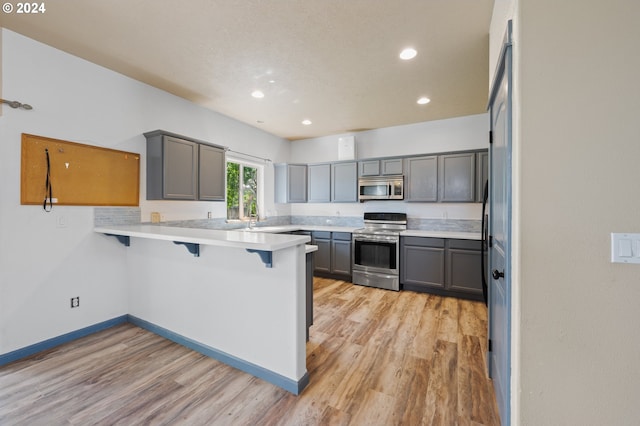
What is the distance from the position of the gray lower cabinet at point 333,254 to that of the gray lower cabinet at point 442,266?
3.14ft

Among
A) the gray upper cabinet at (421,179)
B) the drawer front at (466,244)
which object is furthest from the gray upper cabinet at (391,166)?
the drawer front at (466,244)

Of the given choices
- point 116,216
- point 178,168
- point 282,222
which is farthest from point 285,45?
point 282,222

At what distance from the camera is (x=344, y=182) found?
5082 millimetres

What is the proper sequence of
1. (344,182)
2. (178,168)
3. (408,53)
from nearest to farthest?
1. (408,53)
2. (178,168)
3. (344,182)

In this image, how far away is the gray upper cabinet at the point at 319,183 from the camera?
5246 mm

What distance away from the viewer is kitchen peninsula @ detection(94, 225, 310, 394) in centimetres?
189

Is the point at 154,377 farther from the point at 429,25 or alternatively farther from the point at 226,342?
the point at 429,25

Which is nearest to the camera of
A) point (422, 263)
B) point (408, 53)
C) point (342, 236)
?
point (408, 53)

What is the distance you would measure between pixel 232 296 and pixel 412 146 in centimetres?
394

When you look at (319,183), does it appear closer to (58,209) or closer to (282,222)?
(282,222)

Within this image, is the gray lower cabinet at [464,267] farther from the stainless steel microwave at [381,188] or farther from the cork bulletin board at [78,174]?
the cork bulletin board at [78,174]
